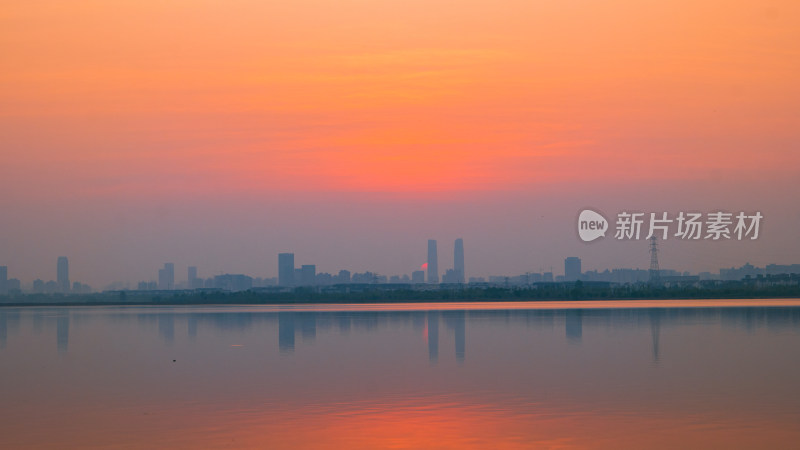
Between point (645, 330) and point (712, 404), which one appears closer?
point (712, 404)

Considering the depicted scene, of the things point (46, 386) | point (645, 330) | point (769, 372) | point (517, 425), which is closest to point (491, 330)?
Answer: point (645, 330)

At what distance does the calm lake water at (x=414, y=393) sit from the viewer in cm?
1977

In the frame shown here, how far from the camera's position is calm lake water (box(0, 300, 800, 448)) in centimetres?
1977

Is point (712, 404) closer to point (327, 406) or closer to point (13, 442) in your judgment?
point (327, 406)

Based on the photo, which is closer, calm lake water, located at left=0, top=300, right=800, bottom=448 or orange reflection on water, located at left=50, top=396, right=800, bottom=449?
orange reflection on water, located at left=50, top=396, right=800, bottom=449

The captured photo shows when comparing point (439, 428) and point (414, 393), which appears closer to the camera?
point (439, 428)

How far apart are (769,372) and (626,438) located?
12.5 metres

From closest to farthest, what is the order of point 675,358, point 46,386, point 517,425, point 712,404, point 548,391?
point 517,425
point 712,404
point 548,391
point 46,386
point 675,358

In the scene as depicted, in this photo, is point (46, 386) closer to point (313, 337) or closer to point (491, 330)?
point (313, 337)

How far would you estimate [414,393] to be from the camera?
26125mm

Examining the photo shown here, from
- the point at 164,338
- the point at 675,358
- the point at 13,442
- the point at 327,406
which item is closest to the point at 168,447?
the point at 13,442

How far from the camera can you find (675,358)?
114ft

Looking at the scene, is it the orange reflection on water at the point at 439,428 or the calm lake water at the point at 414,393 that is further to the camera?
the calm lake water at the point at 414,393

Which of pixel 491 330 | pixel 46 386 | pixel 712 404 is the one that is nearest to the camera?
pixel 712 404
